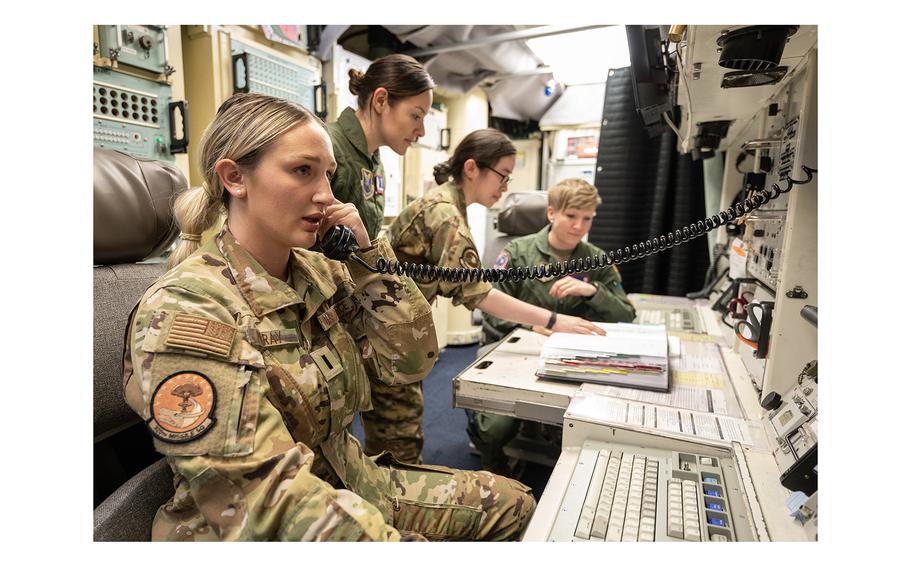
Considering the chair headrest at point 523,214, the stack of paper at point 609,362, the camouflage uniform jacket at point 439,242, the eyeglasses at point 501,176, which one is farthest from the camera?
the chair headrest at point 523,214

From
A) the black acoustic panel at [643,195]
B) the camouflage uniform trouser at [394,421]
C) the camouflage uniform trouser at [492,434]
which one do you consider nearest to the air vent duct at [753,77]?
the camouflage uniform trouser at [394,421]

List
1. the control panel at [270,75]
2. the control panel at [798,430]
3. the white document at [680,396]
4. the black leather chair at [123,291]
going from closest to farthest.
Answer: the control panel at [798,430] < the black leather chair at [123,291] < the white document at [680,396] < the control panel at [270,75]

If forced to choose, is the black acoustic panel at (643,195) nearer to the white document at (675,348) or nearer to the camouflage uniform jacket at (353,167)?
the white document at (675,348)

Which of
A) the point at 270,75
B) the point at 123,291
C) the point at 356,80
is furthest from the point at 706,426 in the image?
the point at 270,75

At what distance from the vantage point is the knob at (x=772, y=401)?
0.97m

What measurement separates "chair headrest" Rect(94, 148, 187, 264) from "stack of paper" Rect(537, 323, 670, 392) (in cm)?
93

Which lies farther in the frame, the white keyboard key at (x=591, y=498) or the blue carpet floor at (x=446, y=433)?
the blue carpet floor at (x=446, y=433)

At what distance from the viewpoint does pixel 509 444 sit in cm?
219

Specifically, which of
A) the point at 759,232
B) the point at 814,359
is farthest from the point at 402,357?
the point at 759,232

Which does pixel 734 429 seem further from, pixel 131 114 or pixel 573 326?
pixel 131 114

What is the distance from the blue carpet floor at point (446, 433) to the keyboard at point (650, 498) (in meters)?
0.97

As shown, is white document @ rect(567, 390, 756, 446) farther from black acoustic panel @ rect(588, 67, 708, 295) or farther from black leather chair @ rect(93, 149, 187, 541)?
black acoustic panel @ rect(588, 67, 708, 295)
